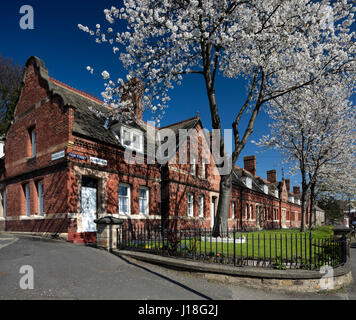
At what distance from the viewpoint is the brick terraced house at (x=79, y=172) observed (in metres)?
12.8

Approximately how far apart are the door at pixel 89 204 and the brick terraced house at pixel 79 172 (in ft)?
0.06

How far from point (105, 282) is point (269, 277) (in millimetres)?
4219

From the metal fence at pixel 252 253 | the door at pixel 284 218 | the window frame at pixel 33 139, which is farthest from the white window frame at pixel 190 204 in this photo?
the door at pixel 284 218

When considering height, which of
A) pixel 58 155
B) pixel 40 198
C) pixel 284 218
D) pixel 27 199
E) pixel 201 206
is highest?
pixel 58 155

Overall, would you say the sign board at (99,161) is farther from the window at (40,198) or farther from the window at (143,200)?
the window at (143,200)

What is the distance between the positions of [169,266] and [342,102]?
72.9 feet

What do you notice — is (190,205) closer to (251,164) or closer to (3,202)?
(3,202)

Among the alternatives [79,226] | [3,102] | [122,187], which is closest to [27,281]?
[79,226]

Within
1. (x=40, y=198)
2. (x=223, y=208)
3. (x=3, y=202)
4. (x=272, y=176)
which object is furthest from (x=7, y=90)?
(x=272, y=176)

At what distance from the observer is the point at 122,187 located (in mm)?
15648

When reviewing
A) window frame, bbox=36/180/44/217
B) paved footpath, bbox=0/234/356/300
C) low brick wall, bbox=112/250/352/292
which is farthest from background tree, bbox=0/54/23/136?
low brick wall, bbox=112/250/352/292

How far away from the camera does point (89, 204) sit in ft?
44.6

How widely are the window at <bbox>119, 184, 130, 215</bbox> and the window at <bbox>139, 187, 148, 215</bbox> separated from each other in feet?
3.92
